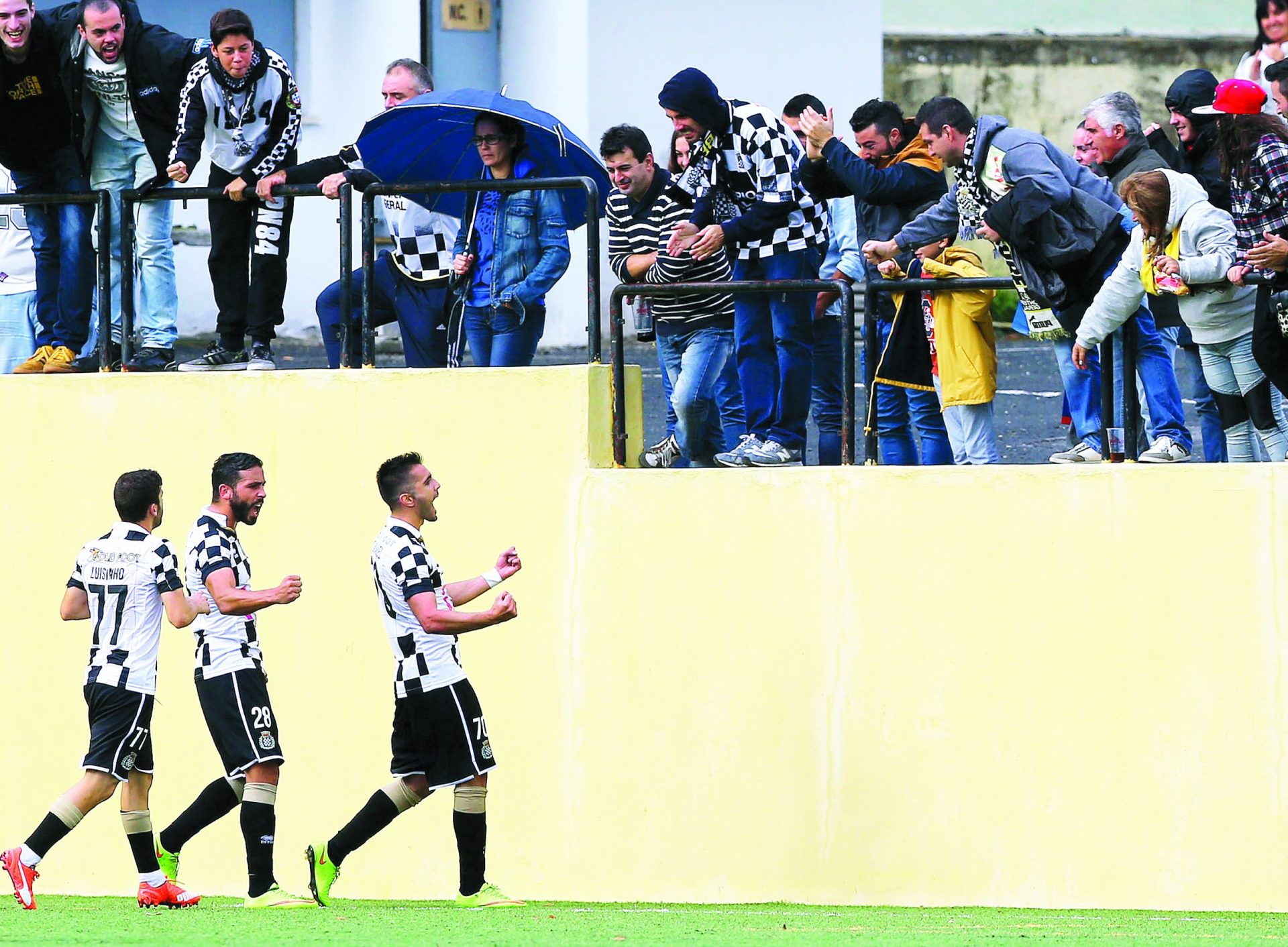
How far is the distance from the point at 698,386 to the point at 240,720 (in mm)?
2572

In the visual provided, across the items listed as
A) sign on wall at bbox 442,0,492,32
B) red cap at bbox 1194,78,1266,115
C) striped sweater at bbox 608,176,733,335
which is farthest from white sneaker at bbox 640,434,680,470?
sign on wall at bbox 442,0,492,32

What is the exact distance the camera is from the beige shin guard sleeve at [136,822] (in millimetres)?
7930

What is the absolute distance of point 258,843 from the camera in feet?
25.6

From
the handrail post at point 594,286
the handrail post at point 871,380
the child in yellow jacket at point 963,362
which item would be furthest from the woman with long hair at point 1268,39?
the handrail post at point 594,286

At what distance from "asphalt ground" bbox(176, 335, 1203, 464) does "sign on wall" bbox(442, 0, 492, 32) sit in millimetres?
2881

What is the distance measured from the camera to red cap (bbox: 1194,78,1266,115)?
7379 mm

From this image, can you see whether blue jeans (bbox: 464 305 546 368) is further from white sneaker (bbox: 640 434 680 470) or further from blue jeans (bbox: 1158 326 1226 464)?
blue jeans (bbox: 1158 326 1226 464)

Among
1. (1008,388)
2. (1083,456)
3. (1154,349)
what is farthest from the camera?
(1008,388)

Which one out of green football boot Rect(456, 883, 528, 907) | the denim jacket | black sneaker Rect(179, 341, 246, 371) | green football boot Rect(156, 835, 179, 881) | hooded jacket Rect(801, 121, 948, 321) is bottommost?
green football boot Rect(456, 883, 528, 907)

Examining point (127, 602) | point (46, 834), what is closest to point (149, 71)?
point (127, 602)

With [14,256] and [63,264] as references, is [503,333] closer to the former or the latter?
[63,264]

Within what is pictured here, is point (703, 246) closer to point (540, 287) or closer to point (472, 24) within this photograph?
point (540, 287)

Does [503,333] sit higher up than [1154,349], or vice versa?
[503,333]

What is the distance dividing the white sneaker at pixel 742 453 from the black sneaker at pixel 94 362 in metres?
3.10
